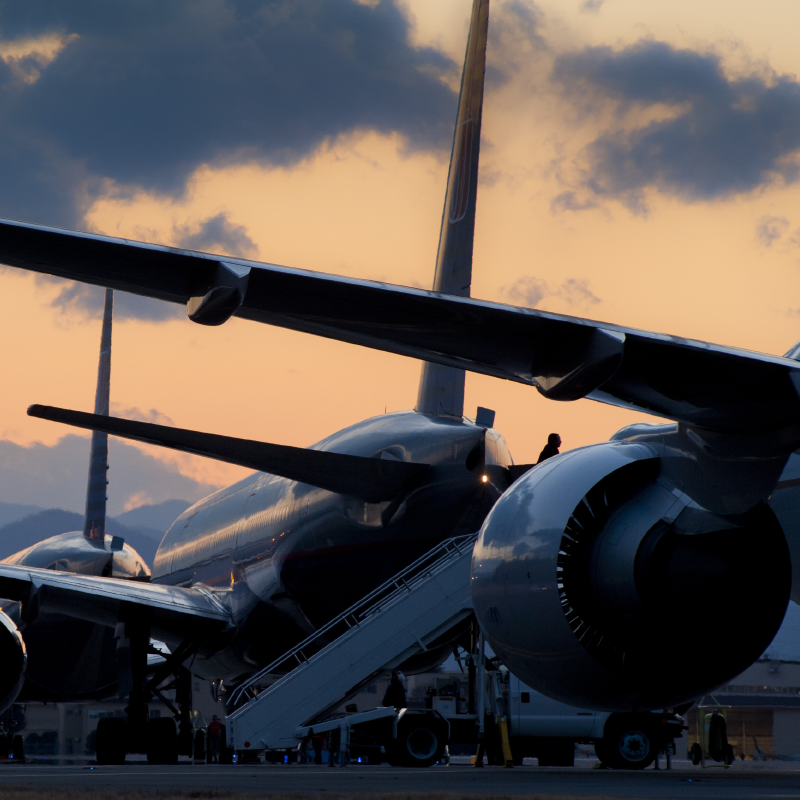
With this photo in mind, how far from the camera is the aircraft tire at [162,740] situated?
17.0 m

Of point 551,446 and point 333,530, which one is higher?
point 551,446

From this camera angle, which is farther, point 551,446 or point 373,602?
point 373,602

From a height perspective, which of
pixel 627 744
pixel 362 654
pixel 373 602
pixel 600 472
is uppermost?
pixel 373 602

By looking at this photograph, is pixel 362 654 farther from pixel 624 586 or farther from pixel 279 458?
pixel 624 586

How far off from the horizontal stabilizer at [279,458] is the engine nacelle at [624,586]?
416cm

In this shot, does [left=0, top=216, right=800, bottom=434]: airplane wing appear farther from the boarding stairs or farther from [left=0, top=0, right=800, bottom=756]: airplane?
the boarding stairs

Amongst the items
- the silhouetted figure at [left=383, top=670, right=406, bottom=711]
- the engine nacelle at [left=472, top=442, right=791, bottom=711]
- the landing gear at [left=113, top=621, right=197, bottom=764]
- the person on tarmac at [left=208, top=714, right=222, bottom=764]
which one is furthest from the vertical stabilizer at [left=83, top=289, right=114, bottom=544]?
the engine nacelle at [left=472, top=442, right=791, bottom=711]

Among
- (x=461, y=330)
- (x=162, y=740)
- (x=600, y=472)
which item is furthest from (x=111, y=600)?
(x=461, y=330)

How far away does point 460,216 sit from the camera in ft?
52.7

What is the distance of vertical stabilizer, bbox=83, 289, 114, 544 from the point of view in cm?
2647

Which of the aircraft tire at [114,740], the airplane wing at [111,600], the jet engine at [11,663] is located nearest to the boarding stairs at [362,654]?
the aircraft tire at [114,740]

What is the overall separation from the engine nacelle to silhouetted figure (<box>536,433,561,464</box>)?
277 inches

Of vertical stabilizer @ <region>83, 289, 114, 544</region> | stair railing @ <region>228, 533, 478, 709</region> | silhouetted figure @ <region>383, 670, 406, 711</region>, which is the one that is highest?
vertical stabilizer @ <region>83, 289, 114, 544</region>

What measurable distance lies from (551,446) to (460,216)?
4188mm
